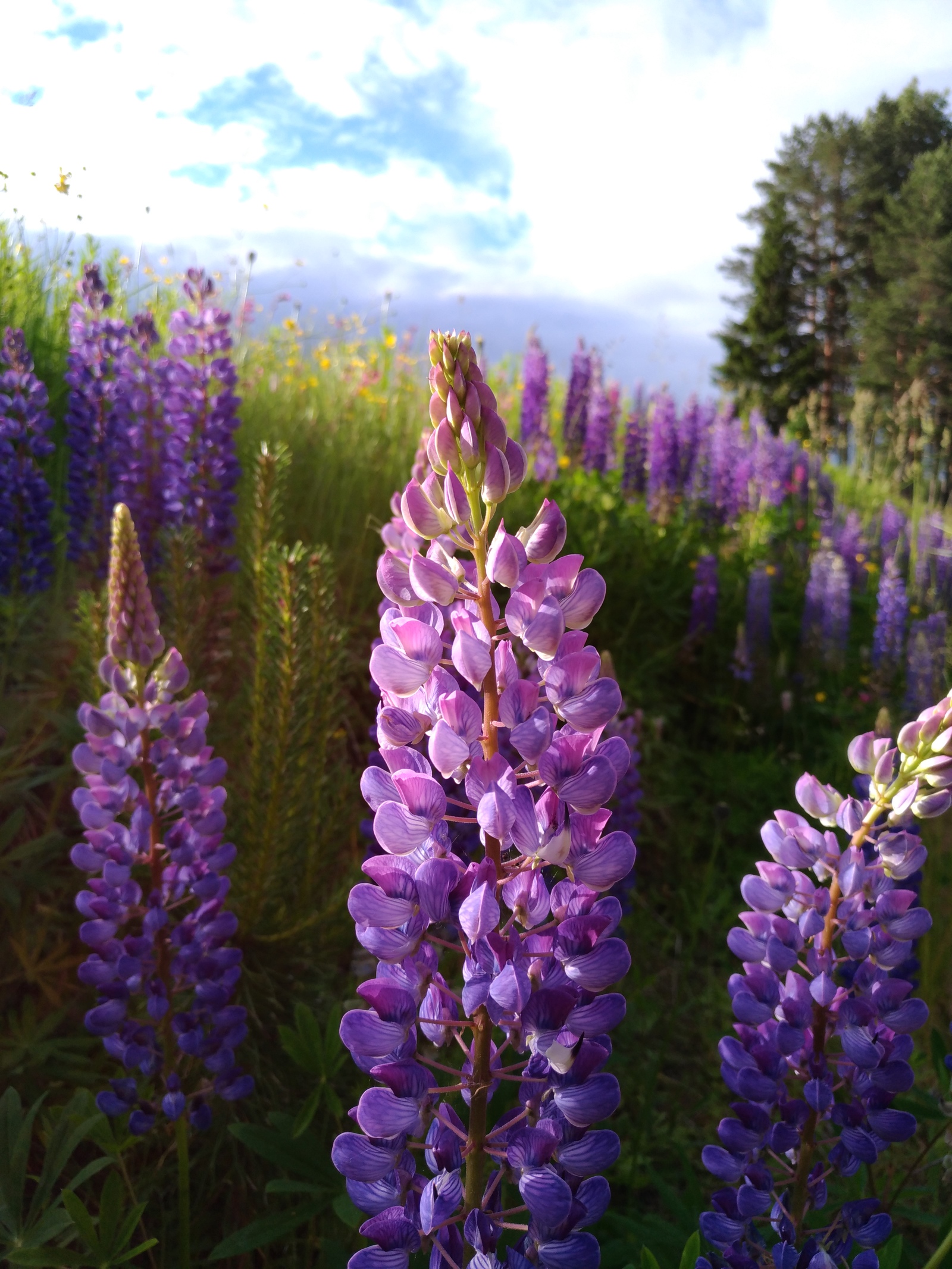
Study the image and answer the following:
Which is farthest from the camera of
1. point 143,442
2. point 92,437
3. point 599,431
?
point 599,431

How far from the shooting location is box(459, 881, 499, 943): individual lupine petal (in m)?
0.96

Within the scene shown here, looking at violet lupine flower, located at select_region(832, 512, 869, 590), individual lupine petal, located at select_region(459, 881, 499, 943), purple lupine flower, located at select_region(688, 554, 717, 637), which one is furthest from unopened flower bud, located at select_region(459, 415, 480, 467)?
violet lupine flower, located at select_region(832, 512, 869, 590)

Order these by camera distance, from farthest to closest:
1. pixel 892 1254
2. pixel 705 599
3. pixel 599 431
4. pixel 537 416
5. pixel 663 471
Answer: pixel 599 431, pixel 537 416, pixel 663 471, pixel 705 599, pixel 892 1254

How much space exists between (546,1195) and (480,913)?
0.29 m

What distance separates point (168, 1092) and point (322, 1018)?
75 cm

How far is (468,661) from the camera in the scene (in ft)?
3.30

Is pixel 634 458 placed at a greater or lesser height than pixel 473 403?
greater

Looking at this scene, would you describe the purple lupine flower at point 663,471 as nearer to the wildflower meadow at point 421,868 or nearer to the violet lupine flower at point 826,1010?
the wildflower meadow at point 421,868

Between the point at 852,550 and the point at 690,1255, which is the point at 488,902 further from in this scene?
the point at 852,550

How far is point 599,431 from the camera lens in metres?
7.05

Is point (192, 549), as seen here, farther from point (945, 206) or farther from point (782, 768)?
point (945, 206)

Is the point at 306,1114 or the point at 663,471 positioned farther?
the point at 663,471

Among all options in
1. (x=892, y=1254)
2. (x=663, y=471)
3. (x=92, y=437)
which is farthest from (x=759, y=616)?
(x=892, y=1254)

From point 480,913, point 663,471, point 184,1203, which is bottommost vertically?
point 184,1203
